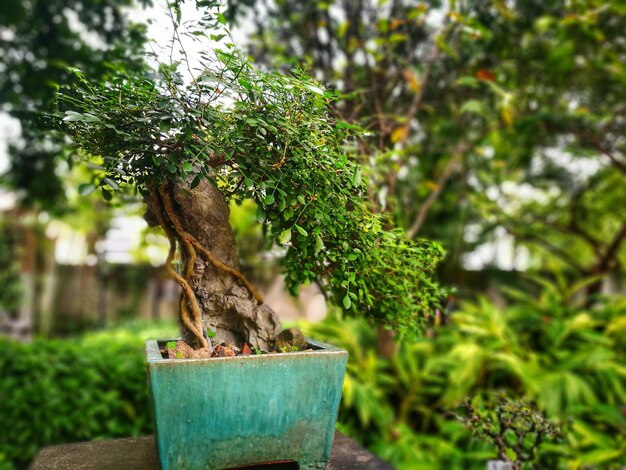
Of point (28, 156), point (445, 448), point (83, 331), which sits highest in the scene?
point (28, 156)

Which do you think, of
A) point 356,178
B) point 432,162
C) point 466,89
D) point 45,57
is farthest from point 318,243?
point 432,162

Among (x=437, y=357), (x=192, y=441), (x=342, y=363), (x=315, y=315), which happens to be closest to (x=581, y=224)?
(x=437, y=357)

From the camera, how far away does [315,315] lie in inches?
340

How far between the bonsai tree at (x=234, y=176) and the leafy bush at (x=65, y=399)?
190 centimetres

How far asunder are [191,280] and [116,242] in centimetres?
1014

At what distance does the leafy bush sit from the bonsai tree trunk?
1.82 meters

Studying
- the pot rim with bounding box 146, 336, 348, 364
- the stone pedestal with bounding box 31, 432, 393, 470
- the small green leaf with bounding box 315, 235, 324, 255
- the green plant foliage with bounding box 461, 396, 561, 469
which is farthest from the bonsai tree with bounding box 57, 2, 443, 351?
the green plant foliage with bounding box 461, 396, 561, 469

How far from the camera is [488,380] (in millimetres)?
4059

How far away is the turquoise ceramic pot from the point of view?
124cm

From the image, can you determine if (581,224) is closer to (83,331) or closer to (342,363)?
(342,363)

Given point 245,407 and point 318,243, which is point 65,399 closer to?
point 245,407

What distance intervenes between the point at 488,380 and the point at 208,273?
10.8 feet

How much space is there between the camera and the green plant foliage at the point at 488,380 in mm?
3174

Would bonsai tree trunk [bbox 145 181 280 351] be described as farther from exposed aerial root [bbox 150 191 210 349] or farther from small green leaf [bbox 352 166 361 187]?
small green leaf [bbox 352 166 361 187]
